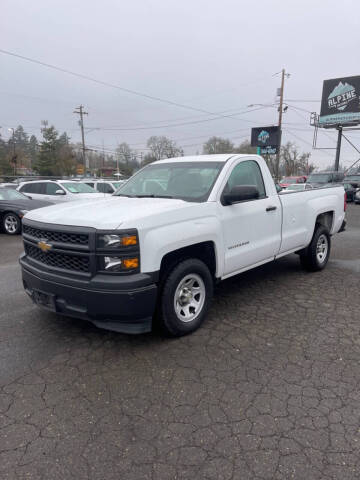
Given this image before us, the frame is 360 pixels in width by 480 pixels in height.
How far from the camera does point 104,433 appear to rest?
2273 millimetres

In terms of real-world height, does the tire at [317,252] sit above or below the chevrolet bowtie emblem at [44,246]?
below

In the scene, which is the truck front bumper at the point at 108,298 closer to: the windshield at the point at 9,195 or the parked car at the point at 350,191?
the windshield at the point at 9,195

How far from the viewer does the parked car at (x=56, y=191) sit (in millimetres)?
12555

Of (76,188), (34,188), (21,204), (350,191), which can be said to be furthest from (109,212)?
(350,191)

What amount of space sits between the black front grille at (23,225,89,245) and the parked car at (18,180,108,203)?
9.22 meters

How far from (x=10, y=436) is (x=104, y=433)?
63cm

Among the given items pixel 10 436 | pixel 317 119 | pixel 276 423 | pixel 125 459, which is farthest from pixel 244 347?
pixel 317 119

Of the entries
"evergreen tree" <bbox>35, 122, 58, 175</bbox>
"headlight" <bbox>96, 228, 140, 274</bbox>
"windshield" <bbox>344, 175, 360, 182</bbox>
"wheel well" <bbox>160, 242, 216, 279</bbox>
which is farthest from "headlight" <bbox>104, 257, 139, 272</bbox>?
"evergreen tree" <bbox>35, 122, 58, 175</bbox>

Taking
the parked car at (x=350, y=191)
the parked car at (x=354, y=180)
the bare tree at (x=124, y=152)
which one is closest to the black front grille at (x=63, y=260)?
the parked car at (x=350, y=191)

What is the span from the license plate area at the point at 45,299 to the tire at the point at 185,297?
1.04 m

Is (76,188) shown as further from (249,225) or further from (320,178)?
(320,178)

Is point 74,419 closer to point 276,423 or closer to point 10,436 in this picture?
point 10,436

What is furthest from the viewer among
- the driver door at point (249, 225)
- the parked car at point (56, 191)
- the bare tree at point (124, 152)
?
the bare tree at point (124, 152)

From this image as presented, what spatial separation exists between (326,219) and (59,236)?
4.80 meters
